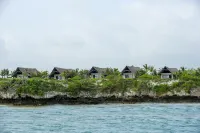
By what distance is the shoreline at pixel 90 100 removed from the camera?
43519mm

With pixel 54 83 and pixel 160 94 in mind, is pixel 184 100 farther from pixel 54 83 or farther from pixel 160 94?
pixel 54 83

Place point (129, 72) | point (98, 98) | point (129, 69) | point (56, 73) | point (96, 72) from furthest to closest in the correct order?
point (56, 73) < point (96, 72) < point (129, 72) < point (129, 69) < point (98, 98)

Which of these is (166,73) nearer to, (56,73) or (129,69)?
(129,69)

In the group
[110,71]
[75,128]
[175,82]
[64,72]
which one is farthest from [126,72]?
[75,128]

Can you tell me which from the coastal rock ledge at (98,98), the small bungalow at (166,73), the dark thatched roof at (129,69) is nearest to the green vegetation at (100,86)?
the coastal rock ledge at (98,98)

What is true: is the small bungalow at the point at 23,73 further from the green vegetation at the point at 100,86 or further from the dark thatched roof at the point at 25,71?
the green vegetation at the point at 100,86

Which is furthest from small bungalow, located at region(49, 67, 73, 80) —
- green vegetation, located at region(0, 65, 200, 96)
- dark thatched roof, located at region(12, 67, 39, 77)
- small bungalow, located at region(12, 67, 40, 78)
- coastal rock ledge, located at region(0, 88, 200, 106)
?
coastal rock ledge, located at region(0, 88, 200, 106)

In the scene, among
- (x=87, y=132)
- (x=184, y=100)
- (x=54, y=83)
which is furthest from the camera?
(x=54, y=83)

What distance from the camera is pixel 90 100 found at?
46781 millimetres

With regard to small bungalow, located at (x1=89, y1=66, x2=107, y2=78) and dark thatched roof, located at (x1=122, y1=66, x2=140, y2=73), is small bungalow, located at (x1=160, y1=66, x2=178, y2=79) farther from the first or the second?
small bungalow, located at (x1=89, y1=66, x2=107, y2=78)

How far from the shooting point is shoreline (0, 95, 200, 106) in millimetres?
43519

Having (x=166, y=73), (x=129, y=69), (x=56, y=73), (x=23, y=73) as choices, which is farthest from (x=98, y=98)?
(x=23, y=73)

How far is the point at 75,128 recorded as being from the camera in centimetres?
1812

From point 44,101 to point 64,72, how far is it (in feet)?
49.1
